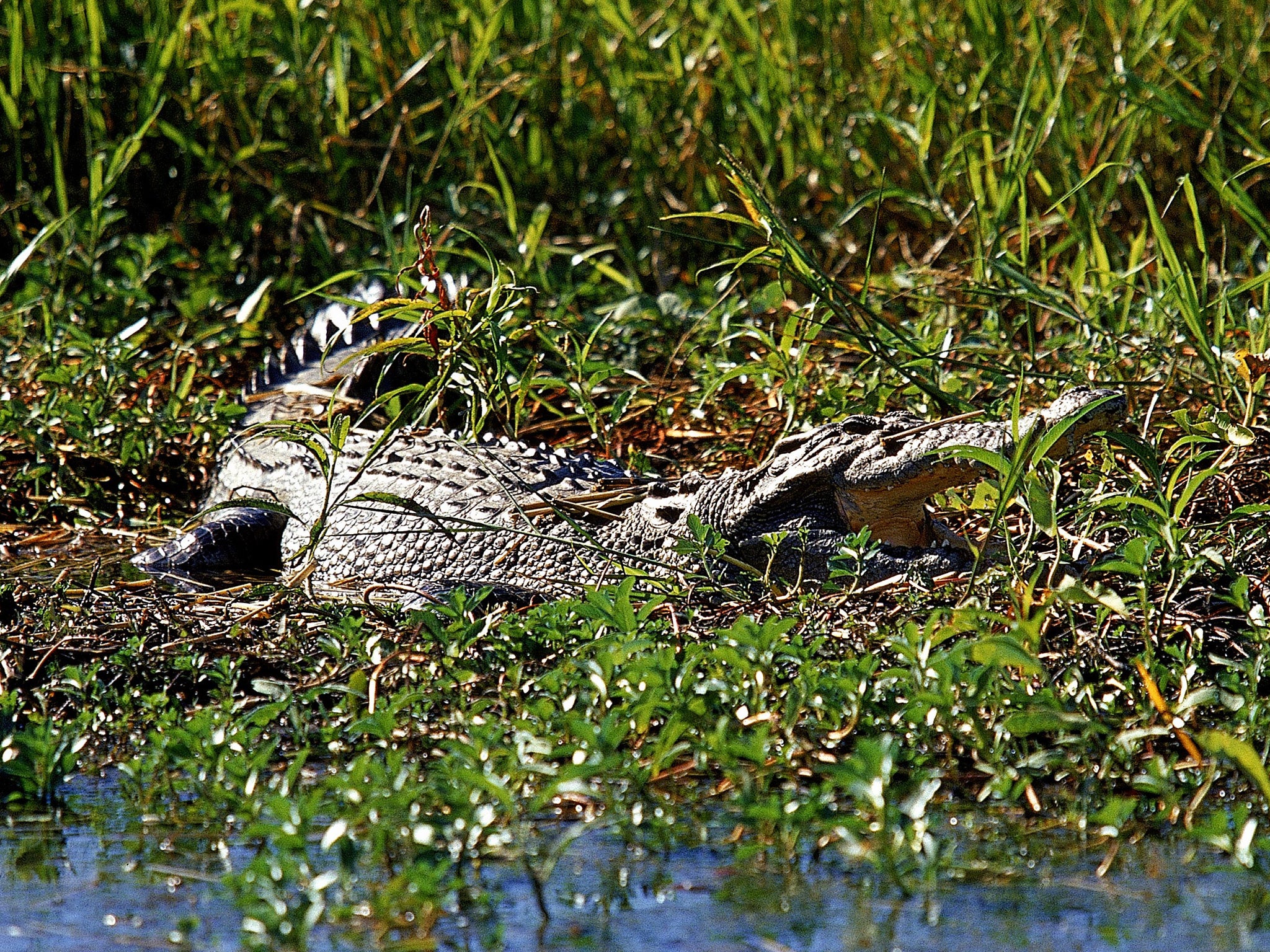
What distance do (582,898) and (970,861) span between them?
20.8 inches

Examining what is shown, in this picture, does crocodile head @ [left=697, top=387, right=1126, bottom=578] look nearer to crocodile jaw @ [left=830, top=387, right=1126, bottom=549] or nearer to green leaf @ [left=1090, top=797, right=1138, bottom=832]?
crocodile jaw @ [left=830, top=387, right=1126, bottom=549]

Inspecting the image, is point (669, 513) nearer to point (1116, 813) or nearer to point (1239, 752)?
point (1116, 813)

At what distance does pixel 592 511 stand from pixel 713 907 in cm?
160

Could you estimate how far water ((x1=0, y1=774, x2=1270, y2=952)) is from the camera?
164 cm

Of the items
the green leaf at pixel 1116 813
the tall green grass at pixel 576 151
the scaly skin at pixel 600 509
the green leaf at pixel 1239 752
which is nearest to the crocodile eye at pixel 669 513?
the scaly skin at pixel 600 509

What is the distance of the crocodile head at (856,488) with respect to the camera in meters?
2.88

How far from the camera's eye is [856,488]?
2988mm

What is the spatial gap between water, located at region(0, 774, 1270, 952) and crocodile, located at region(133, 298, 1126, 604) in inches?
33.8

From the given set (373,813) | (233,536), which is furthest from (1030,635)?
(233,536)

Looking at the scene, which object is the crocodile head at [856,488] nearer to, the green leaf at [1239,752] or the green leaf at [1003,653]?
the green leaf at [1003,653]

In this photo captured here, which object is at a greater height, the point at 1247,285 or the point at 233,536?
A: the point at 1247,285

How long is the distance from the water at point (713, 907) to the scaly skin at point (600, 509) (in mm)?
937

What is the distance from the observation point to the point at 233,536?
3.80m

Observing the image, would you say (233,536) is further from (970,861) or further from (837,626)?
(970,861)
